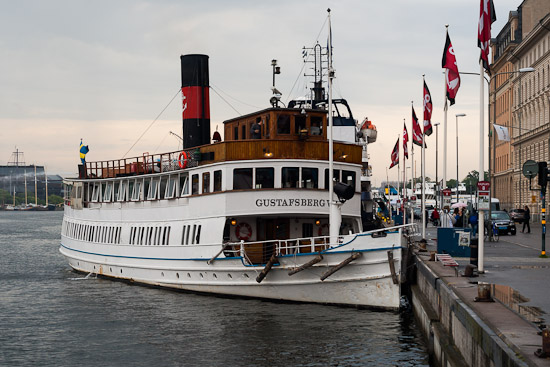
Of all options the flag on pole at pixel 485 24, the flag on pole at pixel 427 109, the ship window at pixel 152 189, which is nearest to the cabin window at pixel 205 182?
the ship window at pixel 152 189

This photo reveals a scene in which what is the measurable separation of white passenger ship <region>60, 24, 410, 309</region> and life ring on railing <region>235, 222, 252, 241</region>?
0.04m

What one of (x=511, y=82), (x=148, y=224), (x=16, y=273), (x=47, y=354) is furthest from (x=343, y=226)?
(x=511, y=82)

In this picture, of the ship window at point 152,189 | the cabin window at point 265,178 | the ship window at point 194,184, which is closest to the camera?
the cabin window at point 265,178

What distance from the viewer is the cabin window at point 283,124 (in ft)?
→ 88.5

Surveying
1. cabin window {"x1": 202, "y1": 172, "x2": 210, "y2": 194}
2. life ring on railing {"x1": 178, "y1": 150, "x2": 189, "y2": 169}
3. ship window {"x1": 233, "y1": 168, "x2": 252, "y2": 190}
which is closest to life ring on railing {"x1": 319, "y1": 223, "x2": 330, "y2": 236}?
ship window {"x1": 233, "y1": 168, "x2": 252, "y2": 190}

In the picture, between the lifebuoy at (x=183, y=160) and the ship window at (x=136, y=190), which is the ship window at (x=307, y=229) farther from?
the ship window at (x=136, y=190)

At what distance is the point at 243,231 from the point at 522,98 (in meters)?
74.4

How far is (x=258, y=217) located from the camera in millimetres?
27359

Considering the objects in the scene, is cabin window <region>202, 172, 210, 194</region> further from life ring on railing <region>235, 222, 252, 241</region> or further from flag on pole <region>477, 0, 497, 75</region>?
flag on pole <region>477, 0, 497, 75</region>

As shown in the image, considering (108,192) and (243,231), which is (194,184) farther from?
(108,192)

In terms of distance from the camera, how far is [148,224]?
3191 centimetres

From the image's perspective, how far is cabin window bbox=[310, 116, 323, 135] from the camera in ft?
90.8

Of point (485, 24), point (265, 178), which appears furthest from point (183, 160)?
point (485, 24)

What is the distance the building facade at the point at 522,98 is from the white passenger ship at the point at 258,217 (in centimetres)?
4150
